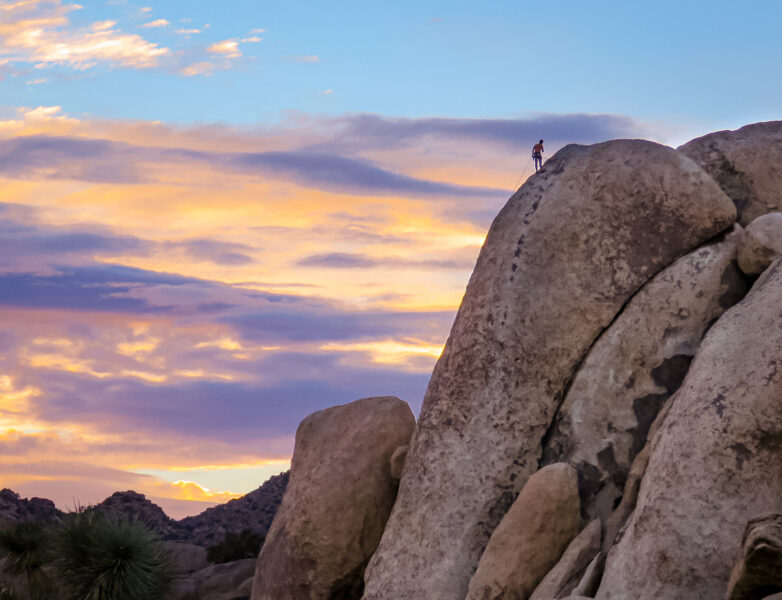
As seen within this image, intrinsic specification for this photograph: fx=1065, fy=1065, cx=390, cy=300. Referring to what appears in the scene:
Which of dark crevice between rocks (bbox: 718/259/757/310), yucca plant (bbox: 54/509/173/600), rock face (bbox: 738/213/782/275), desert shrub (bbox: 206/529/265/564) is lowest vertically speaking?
desert shrub (bbox: 206/529/265/564)

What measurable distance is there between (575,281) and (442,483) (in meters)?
3.48

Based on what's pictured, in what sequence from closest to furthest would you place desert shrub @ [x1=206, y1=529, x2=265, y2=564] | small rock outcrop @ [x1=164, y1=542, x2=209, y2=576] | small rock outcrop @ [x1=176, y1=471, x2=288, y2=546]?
small rock outcrop @ [x1=164, y1=542, x2=209, y2=576] → desert shrub @ [x1=206, y1=529, x2=265, y2=564] → small rock outcrop @ [x1=176, y1=471, x2=288, y2=546]

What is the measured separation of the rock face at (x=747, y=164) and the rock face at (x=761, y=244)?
74.8 inches

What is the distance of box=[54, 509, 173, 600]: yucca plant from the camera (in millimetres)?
23422

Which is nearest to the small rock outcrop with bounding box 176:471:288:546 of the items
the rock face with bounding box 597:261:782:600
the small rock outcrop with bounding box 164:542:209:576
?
the small rock outcrop with bounding box 164:542:209:576

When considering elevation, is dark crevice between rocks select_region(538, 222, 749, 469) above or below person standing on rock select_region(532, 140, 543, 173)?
below

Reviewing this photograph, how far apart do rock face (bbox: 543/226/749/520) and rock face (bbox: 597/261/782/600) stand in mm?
1823

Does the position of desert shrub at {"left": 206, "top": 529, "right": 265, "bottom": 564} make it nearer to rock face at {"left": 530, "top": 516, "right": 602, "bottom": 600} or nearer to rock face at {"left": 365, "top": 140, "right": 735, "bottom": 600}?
rock face at {"left": 365, "top": 140, "right": 735, "bottom": 600}

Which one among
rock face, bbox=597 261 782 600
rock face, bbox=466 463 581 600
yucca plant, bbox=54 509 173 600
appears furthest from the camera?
yucca plant, bbox=54 509 173 600

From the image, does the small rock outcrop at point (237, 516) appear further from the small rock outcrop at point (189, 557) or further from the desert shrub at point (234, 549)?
the desert shrub at point (234, 549)

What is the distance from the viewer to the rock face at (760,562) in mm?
9156

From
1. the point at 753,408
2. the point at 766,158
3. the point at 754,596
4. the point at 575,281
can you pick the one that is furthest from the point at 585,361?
the point at 754,596

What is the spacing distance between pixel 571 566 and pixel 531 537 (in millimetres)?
668

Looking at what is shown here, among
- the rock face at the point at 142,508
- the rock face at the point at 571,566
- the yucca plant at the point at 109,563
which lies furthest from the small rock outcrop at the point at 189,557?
the rock face at the point at 571,566
